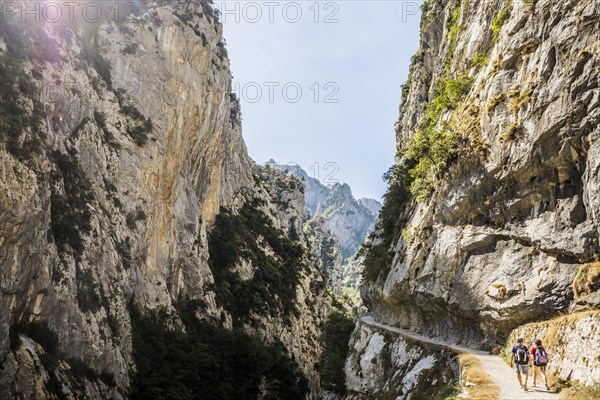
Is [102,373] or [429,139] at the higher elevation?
[429,139]

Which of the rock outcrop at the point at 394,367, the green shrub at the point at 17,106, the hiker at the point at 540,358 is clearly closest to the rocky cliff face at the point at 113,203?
the green shrub at the point at 17,106

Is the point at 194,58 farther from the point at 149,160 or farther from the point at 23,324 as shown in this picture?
the point at 23,324

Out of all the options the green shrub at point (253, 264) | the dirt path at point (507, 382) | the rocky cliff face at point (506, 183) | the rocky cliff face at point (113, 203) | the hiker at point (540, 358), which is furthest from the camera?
the green shrub at point (253, 264)

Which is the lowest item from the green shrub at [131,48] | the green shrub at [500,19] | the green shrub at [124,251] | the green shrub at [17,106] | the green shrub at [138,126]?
the green shrub at [124,251]

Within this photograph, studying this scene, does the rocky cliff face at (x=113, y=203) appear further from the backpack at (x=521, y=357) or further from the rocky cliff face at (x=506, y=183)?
the rocky cliff face at (x=506, y=183)

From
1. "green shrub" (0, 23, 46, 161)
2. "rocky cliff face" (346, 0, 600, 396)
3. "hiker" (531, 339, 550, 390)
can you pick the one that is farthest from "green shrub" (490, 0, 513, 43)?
"green shrub" (0, 23, 46, 161)

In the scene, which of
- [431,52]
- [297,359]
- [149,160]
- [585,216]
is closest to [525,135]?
[585,216]

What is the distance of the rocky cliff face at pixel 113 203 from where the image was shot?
20609 mm

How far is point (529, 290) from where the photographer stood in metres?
19.9

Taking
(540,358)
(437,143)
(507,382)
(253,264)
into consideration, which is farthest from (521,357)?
(253,264)

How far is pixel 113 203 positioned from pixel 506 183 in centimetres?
2902

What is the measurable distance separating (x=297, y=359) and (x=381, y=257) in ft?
80.5

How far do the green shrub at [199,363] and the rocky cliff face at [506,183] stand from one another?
14.6 meters

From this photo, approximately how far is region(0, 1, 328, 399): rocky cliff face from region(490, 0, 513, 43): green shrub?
3030 cm
